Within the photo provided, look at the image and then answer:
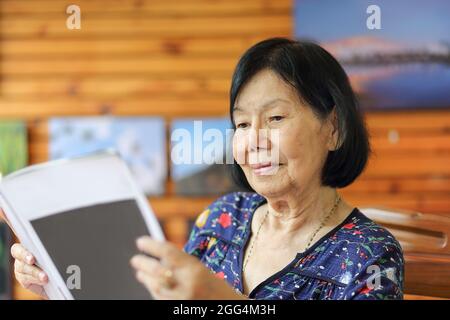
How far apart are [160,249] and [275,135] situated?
0.48 m

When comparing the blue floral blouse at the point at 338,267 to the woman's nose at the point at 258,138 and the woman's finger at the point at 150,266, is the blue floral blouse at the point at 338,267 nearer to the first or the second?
the woman's nose at the point at 258,138

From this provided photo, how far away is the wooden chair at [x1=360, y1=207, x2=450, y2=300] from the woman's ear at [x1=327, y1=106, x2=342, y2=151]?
0.40 metres

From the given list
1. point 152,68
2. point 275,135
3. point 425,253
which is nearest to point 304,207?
point 275,135

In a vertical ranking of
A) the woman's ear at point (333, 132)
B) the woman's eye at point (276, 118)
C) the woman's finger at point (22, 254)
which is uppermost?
the woman's eye at point (276, 118)

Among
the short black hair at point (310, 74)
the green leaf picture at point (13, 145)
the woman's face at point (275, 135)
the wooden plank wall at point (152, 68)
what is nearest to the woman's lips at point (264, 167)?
the woman's face at point (275, 135)

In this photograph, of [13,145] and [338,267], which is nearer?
[338,267]

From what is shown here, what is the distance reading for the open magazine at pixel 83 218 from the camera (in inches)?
27.1

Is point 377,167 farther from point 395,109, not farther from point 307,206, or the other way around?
point 307,206

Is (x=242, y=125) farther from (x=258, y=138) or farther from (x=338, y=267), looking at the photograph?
(x=338, y=267)

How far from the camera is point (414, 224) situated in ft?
4.69

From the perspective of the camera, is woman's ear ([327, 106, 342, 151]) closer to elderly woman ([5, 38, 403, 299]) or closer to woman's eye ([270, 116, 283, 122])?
elderly woman ([5, 38, 403, 299])

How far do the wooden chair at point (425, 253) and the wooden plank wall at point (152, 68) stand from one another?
171cm

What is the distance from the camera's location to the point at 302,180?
3.68 ft

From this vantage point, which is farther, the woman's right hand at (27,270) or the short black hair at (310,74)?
the short black hair at (310,74)
